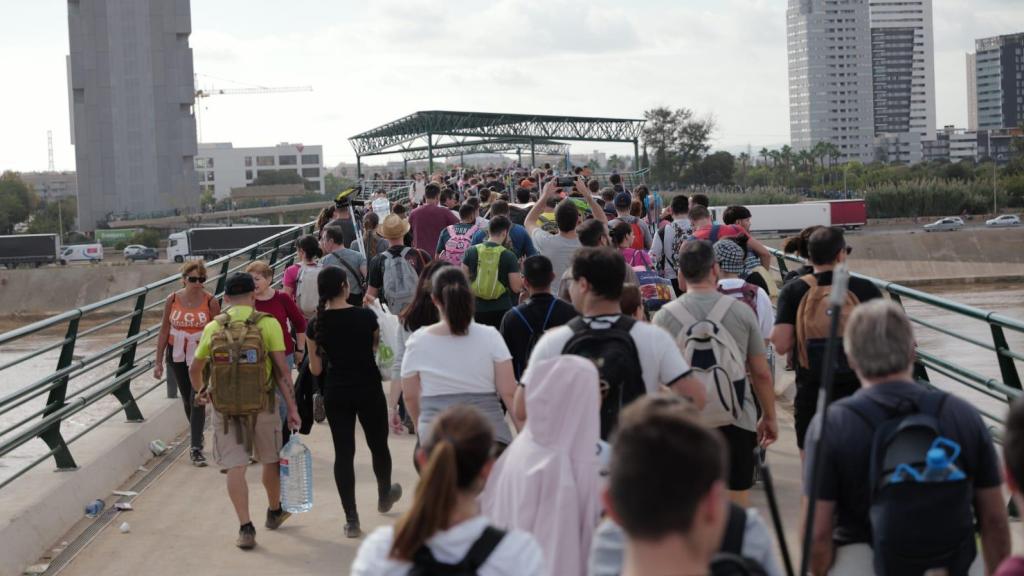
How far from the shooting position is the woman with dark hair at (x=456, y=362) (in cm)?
564

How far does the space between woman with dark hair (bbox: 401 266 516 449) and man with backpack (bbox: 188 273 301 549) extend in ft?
6.07

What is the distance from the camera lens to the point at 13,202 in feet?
501

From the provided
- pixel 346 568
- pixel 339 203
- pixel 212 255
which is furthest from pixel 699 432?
pixel 212 255

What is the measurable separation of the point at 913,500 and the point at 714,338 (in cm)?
209

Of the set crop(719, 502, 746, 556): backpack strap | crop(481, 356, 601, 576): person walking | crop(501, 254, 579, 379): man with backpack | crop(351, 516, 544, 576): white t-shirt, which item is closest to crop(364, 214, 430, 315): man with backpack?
crop(501, 254, 579, 379): man with backpack

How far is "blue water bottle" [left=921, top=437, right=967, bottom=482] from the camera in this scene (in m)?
3.64

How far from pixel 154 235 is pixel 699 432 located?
100291 millimetres

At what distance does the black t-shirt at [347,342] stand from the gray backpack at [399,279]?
1878mm

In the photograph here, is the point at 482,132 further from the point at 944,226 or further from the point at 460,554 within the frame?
the point at 460,554

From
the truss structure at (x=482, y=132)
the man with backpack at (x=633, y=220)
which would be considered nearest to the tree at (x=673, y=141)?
the truss structure at (x=482, y=132)

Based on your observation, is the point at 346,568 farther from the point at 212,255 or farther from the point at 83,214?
the point at 83,214

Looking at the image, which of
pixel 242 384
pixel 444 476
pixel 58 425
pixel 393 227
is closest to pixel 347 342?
pixel 242 384

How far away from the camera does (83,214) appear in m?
102

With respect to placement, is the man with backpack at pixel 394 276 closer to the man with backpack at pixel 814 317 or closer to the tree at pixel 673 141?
the man with backpack at pixel 814 317
